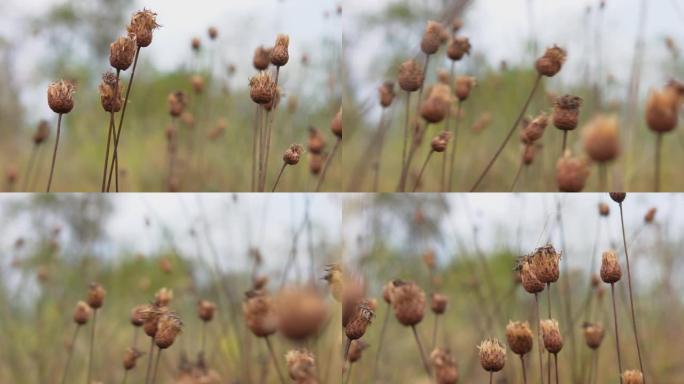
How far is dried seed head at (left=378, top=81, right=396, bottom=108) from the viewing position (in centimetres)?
136

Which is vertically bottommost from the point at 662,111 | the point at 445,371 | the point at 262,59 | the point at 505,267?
the point at 445,371

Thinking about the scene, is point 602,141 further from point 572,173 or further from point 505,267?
point 505,267

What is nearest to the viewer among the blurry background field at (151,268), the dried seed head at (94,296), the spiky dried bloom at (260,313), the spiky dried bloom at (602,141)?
the spiky dried bloom at (602,141)

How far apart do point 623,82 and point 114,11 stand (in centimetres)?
124

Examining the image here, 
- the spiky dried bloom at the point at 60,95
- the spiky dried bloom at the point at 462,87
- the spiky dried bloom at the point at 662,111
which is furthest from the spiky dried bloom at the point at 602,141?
the spiky dried bloom at the point at 60,95

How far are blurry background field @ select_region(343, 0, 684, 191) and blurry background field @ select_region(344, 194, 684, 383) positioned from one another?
61mm

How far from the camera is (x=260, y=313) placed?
0.95 m

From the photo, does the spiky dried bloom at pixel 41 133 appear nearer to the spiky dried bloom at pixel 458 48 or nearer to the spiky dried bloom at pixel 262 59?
the spiky dried bloom at pixel 262 59

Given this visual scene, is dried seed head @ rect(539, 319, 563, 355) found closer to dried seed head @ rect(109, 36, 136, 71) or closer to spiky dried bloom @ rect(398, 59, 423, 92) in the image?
spiky dried bloom @ rect(398, 59, 423, 92)

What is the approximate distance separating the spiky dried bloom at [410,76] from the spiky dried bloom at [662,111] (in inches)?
18.9

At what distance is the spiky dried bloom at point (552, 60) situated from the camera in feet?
3.94

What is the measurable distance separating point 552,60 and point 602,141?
0.45 metres

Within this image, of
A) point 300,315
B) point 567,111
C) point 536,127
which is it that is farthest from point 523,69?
point 300,315

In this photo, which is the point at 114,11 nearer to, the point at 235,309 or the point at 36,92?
the point at 36,92
